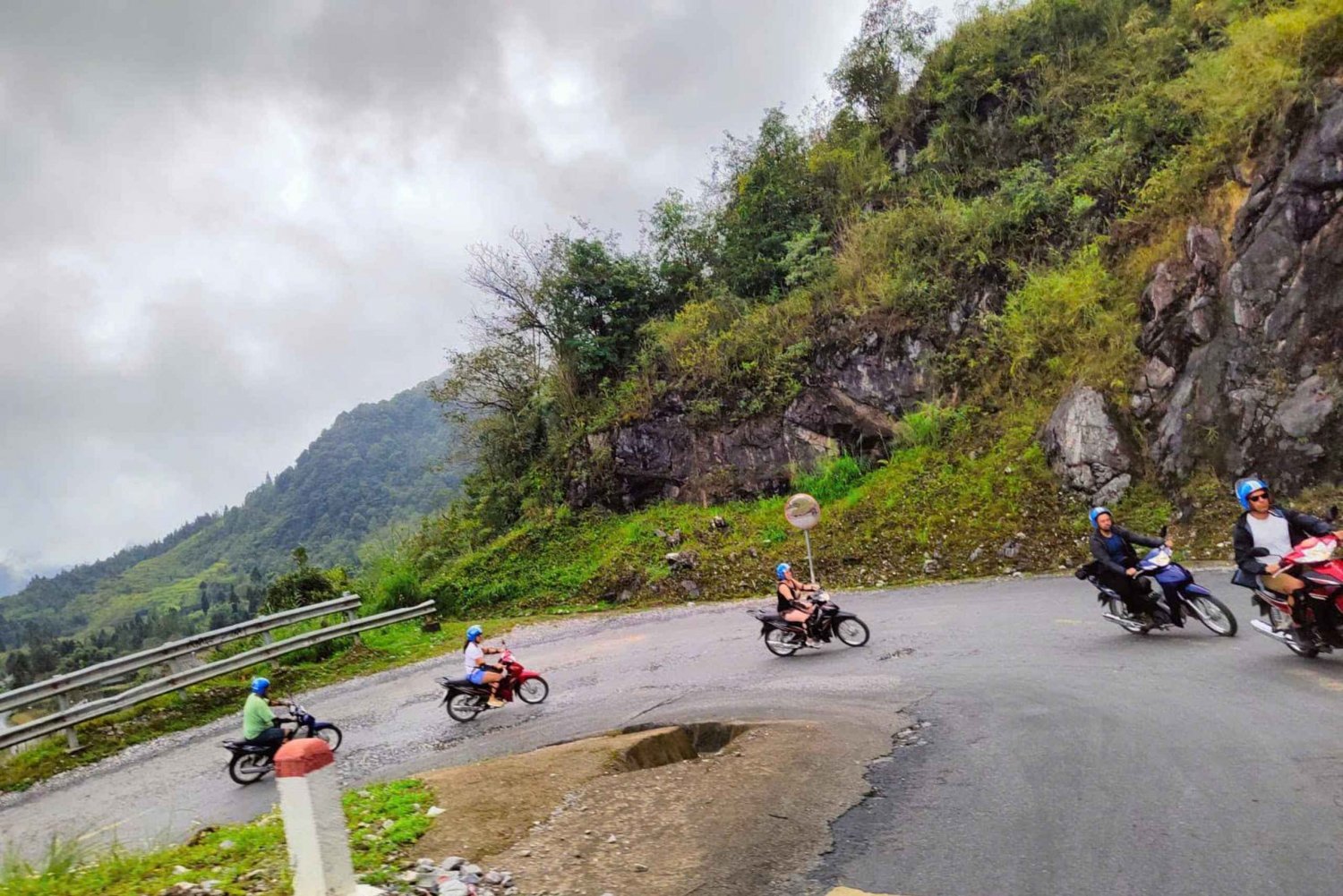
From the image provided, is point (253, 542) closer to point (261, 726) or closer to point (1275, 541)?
point (261, 726)

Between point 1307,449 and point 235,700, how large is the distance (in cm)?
1983

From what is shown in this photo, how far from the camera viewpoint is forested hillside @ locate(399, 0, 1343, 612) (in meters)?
13.8

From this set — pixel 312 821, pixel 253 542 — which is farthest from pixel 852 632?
pixel 253 542

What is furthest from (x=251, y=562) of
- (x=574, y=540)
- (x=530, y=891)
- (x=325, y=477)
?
(x=530, y=891)

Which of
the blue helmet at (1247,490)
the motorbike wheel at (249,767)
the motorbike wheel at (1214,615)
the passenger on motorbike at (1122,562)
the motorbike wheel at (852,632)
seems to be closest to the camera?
the blue helmet at (1247,490)

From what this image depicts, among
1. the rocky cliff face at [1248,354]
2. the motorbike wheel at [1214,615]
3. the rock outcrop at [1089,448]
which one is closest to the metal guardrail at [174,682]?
the motorbike wheel at [1214,615]

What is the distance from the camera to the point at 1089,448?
15625 millimetres

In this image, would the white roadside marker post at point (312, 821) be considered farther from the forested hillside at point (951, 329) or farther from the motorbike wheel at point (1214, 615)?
the forested hillside at point (951, 329)

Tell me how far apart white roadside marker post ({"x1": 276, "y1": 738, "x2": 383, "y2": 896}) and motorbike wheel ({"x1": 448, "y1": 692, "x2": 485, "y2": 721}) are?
23.9 feet

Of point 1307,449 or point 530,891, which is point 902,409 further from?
point 530,891

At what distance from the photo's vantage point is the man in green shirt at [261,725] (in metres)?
9.66

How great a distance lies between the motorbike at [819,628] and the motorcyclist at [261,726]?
6710mm

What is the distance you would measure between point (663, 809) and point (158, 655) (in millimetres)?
12940

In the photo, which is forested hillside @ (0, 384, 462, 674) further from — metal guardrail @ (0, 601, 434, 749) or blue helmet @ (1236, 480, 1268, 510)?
blue helmet @ (1236, 480, 1268, 510)
